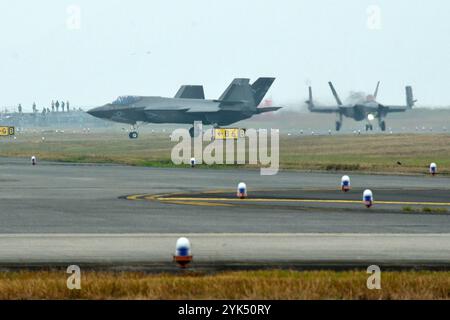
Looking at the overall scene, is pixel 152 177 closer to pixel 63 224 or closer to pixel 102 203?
pixel 102 203

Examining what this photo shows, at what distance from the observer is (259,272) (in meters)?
17.9

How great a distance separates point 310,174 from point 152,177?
833cm

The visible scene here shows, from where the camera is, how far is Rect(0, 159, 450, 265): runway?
20.8 meters

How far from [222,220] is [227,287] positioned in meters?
12.3

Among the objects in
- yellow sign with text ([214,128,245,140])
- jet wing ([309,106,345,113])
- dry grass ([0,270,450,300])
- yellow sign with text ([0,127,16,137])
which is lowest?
yellow sign with text ([0,127,16,137])

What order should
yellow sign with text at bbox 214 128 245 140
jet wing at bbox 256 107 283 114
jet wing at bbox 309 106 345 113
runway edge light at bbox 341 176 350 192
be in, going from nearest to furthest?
runway edge light at bbox 341 176 350 192, yellow sign with text at bbox 214 128 245 140, jet wing at bbox 256 107 283 114, jet wing at bbox 309 106 345 113

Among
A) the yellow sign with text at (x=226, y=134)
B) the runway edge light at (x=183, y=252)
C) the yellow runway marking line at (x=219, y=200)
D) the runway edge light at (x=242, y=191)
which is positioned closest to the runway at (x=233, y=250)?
the runway edge light at (x=183, y=252)

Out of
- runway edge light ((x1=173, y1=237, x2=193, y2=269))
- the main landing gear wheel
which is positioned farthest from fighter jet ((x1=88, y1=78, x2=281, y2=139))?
runway edge light ((x1=173, y1=237, x2=193, y2=269))

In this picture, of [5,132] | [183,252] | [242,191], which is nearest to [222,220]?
[242,191]

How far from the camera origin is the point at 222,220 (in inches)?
1113

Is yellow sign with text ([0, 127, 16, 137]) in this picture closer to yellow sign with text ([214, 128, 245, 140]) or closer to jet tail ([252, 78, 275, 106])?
jet tail ([252, 78, 275, 106])

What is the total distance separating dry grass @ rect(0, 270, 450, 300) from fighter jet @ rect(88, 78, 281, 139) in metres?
99.8
